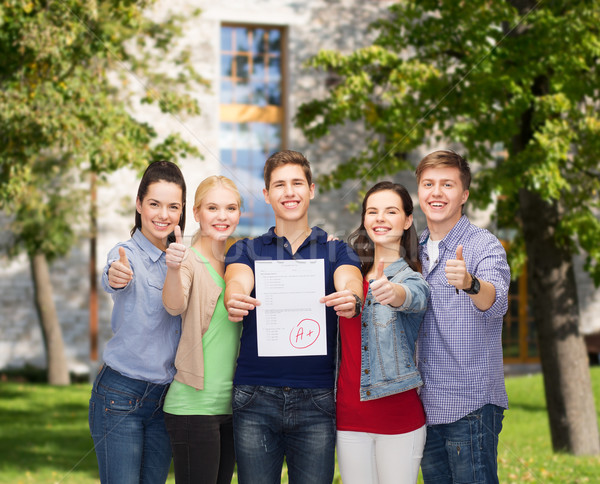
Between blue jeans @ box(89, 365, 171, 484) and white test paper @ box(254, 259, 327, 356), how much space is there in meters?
0.56

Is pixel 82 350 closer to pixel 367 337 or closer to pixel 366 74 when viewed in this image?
pixel 366 74

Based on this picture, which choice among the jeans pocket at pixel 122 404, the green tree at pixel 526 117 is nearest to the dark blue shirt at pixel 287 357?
the jeans pocket at pixel 122 404

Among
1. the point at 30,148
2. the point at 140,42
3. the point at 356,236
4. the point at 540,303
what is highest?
the point at 140,42

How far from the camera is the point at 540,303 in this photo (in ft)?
25.8

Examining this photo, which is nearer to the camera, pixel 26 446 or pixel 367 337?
pixel 367 337

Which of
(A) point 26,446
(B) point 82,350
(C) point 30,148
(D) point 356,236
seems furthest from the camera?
(B) point 82,350

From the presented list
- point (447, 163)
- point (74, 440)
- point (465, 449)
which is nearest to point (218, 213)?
point (447, 163)

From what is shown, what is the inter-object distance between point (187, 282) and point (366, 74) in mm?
5676

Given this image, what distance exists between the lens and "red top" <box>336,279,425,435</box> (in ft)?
8.69

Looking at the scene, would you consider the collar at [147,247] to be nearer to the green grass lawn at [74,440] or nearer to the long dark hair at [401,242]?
the long dark hair at [401,242]

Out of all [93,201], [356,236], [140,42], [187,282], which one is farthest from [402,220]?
[93,201]

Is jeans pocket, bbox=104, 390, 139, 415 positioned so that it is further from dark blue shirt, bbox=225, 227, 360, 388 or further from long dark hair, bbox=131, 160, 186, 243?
long dark hair, bbox=131, 160, 186, 243

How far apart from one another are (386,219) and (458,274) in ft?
1.43

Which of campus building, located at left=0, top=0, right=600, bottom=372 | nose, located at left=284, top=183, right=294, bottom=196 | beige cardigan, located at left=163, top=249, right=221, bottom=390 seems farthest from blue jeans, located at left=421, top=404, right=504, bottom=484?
campus building, located at left=0, top=0, right=600, bottom=372
